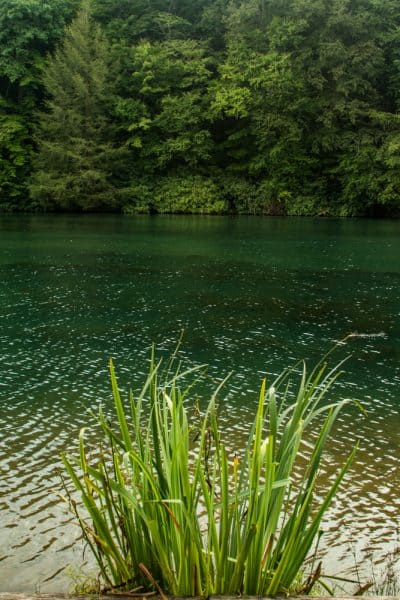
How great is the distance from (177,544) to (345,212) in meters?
35.6

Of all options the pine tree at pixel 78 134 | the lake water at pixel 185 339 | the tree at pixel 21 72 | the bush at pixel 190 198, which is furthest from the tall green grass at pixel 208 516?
the tree at pixel 21 72

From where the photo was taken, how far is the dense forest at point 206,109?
3522 centimetres

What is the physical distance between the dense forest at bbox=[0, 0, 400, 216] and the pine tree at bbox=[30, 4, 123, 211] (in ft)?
0.33

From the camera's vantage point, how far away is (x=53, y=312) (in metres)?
11.8

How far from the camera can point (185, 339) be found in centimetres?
994

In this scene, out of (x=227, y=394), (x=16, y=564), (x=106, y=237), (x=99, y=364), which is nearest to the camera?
(x=16, y=564)

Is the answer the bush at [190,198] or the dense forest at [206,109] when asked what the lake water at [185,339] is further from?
the bush at [190,198]

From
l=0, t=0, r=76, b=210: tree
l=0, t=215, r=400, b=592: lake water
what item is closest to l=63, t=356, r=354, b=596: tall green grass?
l=0, t=215, r=400, b=592: lake water

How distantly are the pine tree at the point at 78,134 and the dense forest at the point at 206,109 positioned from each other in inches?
3.9

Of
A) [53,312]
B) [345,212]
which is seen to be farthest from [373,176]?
[53,312]

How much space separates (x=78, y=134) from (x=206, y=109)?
8.13 m

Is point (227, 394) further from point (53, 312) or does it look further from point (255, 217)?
point (255, 217)

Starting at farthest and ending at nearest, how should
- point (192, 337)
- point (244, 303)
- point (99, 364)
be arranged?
point (244, 303) < point (192, 337) < point (99, 364)

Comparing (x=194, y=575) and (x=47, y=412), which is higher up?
(x=194, y=575)
